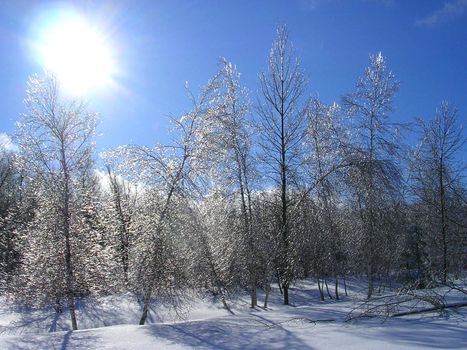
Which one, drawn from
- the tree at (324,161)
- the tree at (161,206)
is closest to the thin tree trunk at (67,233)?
the tree at (161,206)

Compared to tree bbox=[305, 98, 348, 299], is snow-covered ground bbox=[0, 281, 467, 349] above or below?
below

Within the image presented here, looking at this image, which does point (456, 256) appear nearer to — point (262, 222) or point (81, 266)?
point (262, 222)

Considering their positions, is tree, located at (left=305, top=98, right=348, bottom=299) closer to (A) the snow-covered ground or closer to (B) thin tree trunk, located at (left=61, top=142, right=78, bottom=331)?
(A) the snow-covered ground

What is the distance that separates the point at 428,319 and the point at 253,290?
8.07m

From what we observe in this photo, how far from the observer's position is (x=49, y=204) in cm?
1227

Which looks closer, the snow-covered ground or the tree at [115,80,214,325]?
the snow-covered ground

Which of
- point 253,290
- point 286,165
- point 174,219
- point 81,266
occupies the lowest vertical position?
point 253,290

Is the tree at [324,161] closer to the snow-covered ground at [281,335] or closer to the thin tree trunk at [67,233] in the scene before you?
the snow-covered ground at [281,335]

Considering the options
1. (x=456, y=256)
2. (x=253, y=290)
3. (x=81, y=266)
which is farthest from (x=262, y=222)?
(x=456, y=256)

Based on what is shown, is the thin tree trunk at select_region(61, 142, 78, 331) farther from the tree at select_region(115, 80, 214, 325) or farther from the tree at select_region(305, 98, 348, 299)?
the tree at select_region(305, 98, 348, 299)

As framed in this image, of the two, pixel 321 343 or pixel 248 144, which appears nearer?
pixel 321 343

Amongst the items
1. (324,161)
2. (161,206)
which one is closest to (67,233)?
(161,206)

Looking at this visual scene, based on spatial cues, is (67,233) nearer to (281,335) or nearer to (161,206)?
(161,206)

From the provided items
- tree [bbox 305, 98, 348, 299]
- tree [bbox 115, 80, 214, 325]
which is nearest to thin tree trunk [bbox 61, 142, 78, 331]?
tree [bbox 115, 80, 214, 325]
